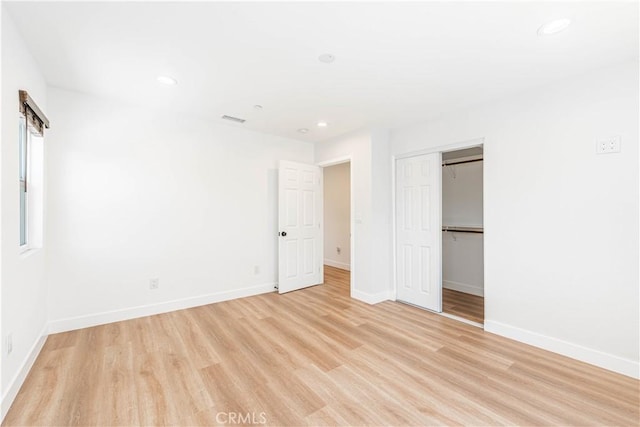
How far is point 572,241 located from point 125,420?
3529 mm

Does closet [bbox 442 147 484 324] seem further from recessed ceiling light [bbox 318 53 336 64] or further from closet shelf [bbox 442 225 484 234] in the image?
recessed ceiling light [bbox 318 53 336 64]

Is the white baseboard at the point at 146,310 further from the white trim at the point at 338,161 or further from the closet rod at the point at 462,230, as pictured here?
the closet rod at the point at 462,230

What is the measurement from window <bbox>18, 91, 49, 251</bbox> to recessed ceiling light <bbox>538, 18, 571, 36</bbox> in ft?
11.9

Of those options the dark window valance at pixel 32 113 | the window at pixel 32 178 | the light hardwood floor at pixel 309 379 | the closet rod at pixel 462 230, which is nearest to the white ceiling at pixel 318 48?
the dark window valance at pixel 32 113

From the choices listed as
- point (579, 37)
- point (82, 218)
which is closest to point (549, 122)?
point (579, 37)

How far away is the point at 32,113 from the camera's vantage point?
2189 millimetres

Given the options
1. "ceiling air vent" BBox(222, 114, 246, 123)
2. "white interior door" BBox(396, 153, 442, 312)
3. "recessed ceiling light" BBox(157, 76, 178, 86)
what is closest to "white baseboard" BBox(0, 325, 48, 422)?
"recessed ceiling light" BBox(157, 76, 178, 86)

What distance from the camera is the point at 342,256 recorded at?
20.5 feet

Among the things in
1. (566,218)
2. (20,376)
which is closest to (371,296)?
Result: (566,218)

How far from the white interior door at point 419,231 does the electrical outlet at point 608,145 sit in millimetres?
1459

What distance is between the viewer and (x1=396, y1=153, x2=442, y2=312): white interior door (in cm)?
357

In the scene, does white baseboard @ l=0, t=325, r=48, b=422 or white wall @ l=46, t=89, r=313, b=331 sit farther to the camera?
white wall @ l=46, t=89, r=313, b=331

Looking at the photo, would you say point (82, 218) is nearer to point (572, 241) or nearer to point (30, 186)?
point (30, 186)

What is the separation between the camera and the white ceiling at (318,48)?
1.69 m
